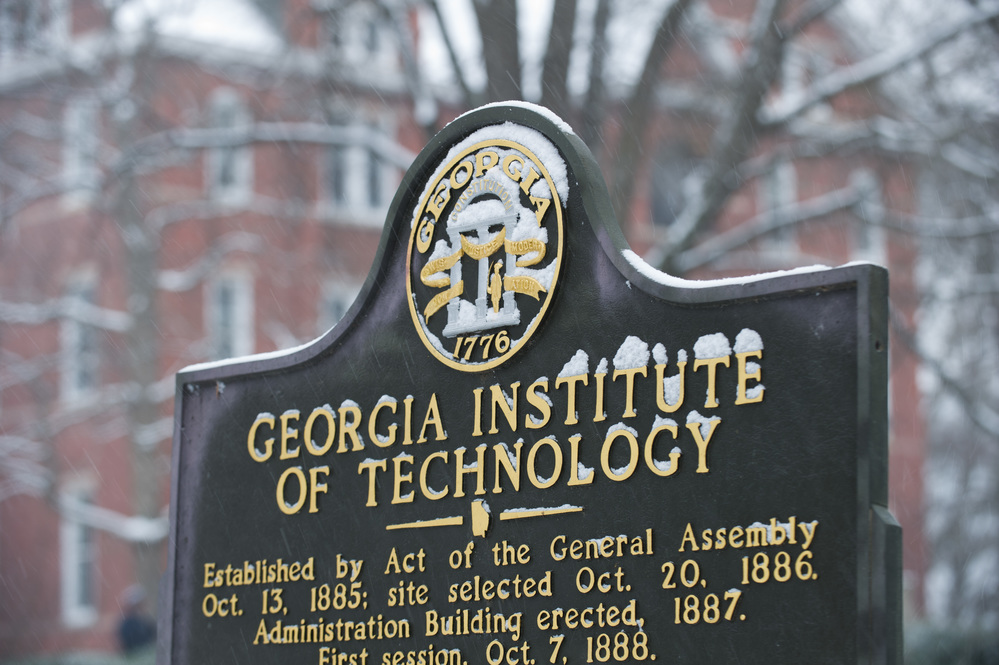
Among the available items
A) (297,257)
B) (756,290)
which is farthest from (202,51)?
(756,290)

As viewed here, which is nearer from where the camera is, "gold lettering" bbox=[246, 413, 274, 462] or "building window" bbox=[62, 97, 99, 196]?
"gold lettering" bbox=[246, 413, 274, 462]

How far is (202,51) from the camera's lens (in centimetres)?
1986

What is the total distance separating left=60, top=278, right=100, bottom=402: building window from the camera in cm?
1762

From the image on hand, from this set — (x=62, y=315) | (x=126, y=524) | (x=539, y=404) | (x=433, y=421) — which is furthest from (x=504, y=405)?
(x=62, y=315)

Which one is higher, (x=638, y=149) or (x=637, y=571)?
(x=638, y=149)

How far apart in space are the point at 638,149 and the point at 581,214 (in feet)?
25.1

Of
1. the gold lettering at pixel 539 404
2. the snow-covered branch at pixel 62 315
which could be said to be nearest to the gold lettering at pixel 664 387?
the gold lettering at pixel 539 404

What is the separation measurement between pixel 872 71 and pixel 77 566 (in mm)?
16702

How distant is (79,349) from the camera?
17.2 m

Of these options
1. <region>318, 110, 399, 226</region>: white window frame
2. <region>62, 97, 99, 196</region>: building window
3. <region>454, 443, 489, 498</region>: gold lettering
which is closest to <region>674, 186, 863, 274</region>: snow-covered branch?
<region>62, 97, 99, 196</region>: building window

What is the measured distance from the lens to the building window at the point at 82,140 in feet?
48.2

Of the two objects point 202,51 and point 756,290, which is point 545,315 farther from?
point 202,51

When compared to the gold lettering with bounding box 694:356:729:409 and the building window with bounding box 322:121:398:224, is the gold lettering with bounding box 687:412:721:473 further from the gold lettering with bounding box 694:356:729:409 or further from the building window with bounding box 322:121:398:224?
the building window with bounding box 322:121:398:224

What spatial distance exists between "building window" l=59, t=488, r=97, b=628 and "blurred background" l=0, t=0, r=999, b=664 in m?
0.07
